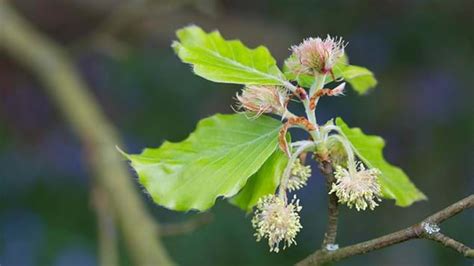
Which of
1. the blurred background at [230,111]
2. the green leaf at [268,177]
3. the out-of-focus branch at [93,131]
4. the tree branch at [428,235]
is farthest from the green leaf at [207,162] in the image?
the blurred background at [230,111]

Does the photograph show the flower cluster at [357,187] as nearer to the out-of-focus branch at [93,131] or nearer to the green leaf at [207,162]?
the green leaf at [207,162]

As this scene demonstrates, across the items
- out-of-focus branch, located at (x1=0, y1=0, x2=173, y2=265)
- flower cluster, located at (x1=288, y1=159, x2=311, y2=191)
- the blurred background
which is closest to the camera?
flower cluster, located at (x1=288, y1=159, x2=311, y2=191)

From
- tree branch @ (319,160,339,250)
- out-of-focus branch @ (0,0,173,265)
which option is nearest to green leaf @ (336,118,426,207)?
tree branch @ (319,160,339,250)

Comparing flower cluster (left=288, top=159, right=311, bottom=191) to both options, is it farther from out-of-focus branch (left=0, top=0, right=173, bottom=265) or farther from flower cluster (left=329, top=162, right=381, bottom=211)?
out-of-focus branch (left=0, top=0, right=173, bottom=265)

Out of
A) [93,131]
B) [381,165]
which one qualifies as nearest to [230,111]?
[93,131]

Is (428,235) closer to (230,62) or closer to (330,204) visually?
(330,204)

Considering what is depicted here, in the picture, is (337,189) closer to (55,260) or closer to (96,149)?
(96,149)

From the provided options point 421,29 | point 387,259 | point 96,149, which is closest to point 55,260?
point 96,149
